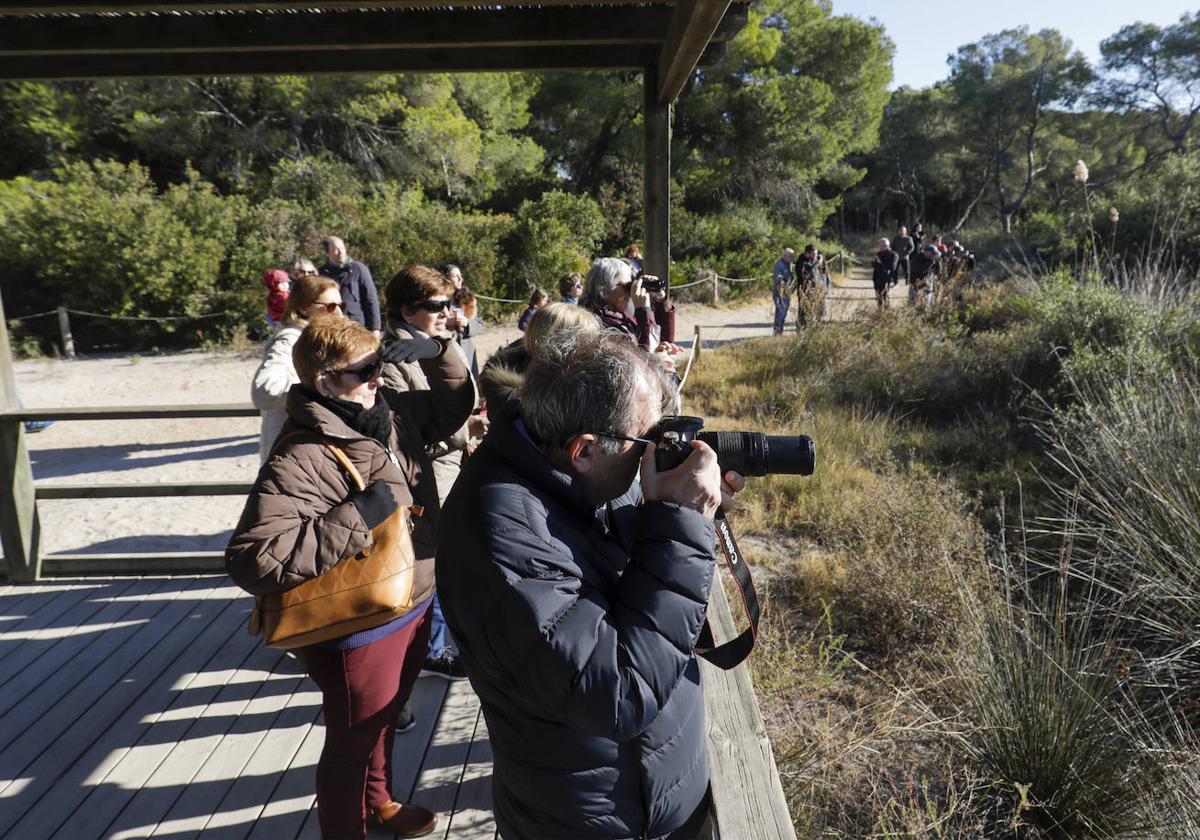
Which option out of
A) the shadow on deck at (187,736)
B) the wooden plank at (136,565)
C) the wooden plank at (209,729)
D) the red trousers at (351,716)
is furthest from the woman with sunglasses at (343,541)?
the wooden plank at (136,565)

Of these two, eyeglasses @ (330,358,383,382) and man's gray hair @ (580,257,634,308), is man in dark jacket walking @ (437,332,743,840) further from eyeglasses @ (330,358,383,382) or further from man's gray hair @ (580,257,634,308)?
man's gray hair @ (580,257,634,308)

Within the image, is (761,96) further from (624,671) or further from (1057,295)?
(624,671)

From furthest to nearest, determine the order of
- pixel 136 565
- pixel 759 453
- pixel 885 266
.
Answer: pixel 885 266
pixel 136 565
pixel 759 453

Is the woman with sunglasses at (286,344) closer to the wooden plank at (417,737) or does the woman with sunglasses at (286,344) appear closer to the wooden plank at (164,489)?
the wooden plank at (164,489)

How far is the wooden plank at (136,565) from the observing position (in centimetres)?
358

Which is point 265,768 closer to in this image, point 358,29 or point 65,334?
point 358,29

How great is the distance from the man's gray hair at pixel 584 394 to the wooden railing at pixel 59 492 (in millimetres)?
2453

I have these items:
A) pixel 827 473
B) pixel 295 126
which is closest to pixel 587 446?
pixel 827 473

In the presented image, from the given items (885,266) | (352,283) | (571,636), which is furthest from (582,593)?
(885,266)

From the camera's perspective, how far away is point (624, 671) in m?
1.13

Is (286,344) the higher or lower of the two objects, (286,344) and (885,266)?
the higher

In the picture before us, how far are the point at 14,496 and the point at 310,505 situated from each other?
8.63ft

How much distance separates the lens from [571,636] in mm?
1110

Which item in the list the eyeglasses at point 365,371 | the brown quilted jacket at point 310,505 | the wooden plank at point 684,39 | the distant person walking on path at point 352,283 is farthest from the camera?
the distant person walking on path at point 352,283
